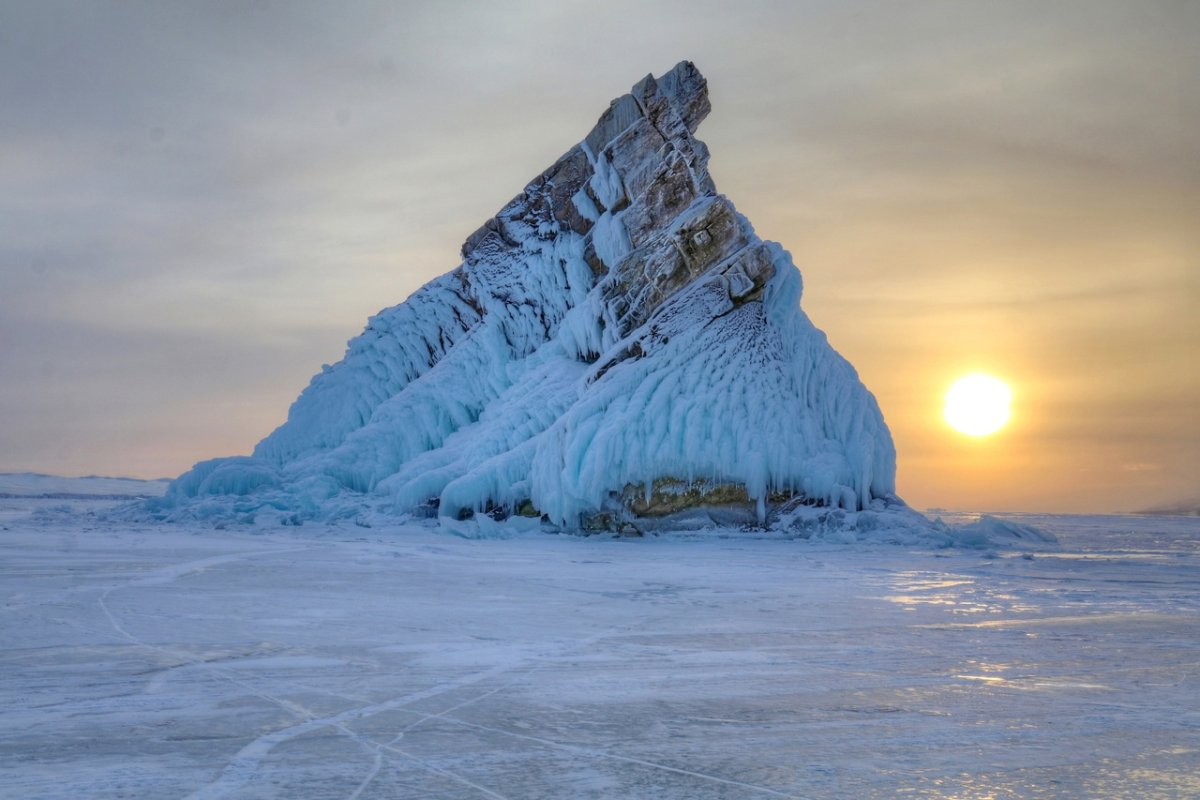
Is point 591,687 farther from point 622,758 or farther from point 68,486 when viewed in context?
point 68,486

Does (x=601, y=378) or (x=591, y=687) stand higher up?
(x=601, y=378)

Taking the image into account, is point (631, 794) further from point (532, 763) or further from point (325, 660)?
point (325, 660)

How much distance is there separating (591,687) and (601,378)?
15.9 metres

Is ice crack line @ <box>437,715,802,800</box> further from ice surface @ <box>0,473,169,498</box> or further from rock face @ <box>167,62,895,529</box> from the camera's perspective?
ice surface @ <box>0,473,169,498</box>

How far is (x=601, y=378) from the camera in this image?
20625 millimetres

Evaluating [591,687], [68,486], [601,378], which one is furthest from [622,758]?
[68,486]

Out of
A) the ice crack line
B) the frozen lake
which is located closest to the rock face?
the frozen lake

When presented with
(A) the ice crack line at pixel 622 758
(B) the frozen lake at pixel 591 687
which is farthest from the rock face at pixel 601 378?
(A) the ice crack line at pixel 622 758

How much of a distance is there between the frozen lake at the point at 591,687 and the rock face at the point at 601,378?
8.34 meters

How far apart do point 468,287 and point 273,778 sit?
86.5ft

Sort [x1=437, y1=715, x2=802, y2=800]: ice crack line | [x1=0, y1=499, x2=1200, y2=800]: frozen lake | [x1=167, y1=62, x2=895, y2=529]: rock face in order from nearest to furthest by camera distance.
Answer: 1. [x1=437, y1=715, x2=802, y2=800]: ice crack line
2. [x1=0, y1=499, x2=1200, y2=800]: frozen lake
3. [x1=167, y1=62, x2=895, y2=529]: rock face

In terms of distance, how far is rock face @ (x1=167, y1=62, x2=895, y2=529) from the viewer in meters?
19.0

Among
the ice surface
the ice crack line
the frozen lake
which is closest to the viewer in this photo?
the ice crack line

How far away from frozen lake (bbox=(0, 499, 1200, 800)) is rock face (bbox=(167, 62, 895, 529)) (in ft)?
27.4
